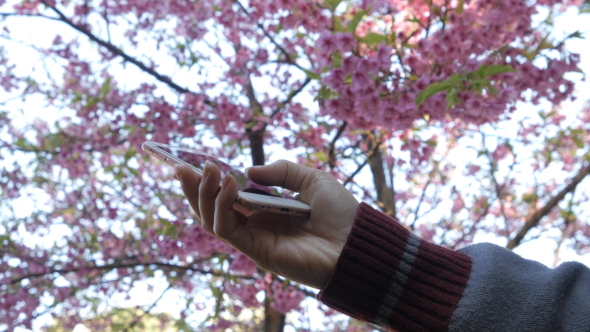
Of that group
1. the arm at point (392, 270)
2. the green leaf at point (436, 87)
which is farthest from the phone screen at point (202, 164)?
the green leaf at point (436, 87)

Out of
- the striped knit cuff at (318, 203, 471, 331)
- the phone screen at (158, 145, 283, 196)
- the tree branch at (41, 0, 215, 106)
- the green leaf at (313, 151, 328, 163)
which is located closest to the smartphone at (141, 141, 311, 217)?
the phone screen at (158, 145, 283, 196)

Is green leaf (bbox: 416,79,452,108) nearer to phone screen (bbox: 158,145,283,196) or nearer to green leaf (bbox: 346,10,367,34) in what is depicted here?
green leaf (bbox: 346,10,367,34)

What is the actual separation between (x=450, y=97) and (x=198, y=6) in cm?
292

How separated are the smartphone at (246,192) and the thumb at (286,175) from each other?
A: 0.06 meters

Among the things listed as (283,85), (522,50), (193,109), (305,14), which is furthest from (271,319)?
(522,50)

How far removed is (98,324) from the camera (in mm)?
5531

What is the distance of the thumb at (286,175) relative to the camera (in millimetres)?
1402

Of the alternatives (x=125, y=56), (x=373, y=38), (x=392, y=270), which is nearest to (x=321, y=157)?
(x=373, y=38)

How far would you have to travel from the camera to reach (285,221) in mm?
1399

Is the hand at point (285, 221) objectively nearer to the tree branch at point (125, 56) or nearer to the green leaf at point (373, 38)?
the green leaf at point (373, 38)

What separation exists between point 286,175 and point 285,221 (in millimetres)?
156

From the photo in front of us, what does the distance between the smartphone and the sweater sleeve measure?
0.20 metres

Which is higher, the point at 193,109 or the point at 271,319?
the point at 193,109

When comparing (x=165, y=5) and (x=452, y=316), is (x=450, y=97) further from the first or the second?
(x=165, y=5)
